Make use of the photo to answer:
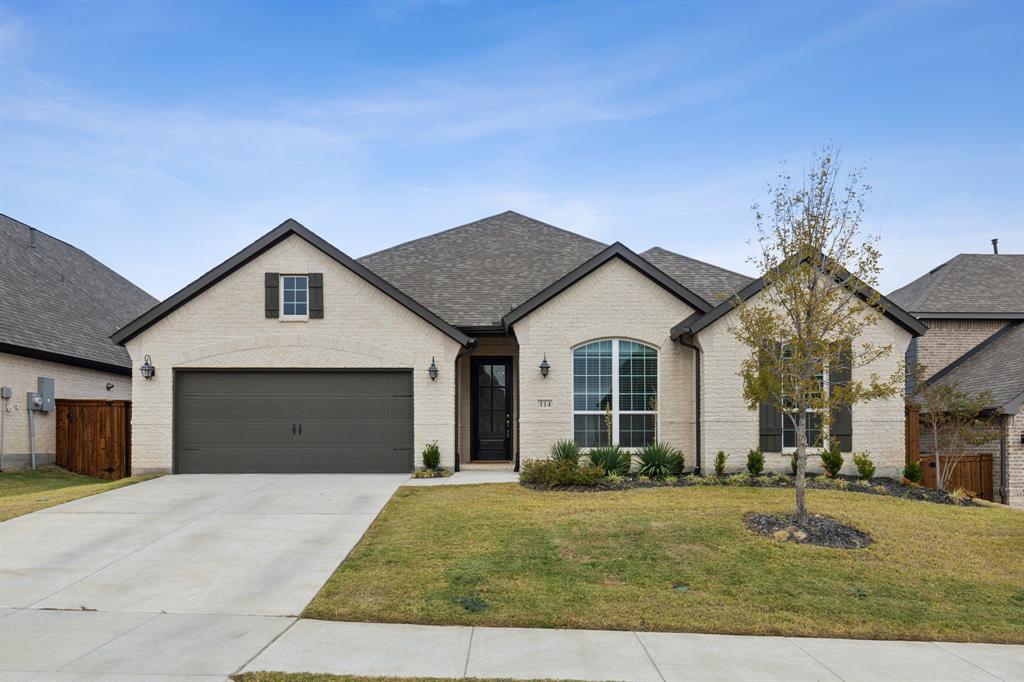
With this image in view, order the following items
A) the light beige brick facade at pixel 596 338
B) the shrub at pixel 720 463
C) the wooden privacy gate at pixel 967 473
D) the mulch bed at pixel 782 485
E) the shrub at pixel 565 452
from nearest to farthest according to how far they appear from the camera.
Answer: the mulch bed at pixel 782 485, the shrub at pixel 565 452, the shrub at pixel 720 463, the light beige brick facade at pixel 596 338, the wooden privacy gate at pixel 967 473

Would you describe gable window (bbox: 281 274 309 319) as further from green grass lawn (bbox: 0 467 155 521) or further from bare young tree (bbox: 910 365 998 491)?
bare young tree (bbox: 910 365 998 491)

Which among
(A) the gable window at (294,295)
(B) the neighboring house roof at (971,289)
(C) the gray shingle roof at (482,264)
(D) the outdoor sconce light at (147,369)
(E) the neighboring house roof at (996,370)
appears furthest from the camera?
(B) the neighboring house roof at (971,289)

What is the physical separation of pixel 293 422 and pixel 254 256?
12.3ft

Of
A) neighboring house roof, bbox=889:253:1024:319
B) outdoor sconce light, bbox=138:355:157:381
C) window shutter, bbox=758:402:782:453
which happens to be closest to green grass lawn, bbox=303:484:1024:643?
window shutter, bbox=758:402:782:453

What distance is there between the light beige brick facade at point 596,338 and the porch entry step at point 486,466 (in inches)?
46.5

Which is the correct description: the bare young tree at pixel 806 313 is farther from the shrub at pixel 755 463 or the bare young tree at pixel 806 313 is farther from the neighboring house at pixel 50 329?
the neighboring house at pixel 50 329

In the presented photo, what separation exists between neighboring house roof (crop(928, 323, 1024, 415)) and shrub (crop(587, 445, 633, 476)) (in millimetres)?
7944

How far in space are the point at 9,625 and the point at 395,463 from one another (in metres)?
9.58

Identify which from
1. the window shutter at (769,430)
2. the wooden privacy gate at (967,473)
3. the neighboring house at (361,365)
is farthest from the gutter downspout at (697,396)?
the wooden privacy gate at (967,473)

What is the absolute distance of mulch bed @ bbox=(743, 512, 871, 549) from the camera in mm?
9659

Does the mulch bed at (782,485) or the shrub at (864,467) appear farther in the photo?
the shrub at (864,467)

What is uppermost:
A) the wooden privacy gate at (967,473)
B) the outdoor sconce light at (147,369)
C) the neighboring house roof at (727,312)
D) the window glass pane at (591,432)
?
the neighboring house roof at (727,312)

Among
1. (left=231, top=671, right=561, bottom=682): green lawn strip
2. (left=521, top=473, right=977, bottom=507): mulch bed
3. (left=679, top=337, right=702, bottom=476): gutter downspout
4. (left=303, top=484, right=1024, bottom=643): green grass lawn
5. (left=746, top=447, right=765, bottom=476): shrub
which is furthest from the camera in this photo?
(left=679, top=337, right=702, bottom=476): gutter downspout

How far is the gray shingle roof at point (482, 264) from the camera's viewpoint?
18.3m
